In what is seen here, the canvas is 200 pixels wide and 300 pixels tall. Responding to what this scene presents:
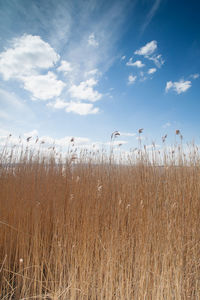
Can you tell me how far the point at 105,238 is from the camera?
197 centimetres

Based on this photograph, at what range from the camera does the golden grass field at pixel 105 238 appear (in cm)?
175

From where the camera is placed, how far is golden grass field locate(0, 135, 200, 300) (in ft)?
5.75

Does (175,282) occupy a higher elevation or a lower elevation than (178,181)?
lower

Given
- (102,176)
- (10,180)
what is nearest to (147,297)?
(102,176)

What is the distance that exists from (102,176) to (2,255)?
1.64 meters


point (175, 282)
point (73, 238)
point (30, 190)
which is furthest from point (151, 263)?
point (30, 190)

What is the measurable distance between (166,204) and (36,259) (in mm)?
1446

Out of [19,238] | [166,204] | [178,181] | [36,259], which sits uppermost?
[178,181]

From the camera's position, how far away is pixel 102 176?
2887 mm

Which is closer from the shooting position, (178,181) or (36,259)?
(36,259)

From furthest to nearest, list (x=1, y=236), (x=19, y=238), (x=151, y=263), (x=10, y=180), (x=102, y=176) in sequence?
(x=102, y=176) → (x=10, y=180) → (x=1, y=236) → (x=19, y=238) → (x=151, y=263)

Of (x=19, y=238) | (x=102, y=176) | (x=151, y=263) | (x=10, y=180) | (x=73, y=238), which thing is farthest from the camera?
(x=102, y=176)

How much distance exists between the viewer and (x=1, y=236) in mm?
2283

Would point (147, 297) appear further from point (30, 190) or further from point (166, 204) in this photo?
point (30, 190)
